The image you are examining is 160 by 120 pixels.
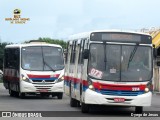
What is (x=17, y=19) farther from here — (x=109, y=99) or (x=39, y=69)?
(x=109, y=99)

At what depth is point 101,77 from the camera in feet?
66.0

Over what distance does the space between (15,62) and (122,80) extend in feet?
45.6

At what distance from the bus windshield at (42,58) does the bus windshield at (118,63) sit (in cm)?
1144

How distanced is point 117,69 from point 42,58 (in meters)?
12.1

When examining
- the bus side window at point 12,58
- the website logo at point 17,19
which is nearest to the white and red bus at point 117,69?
the bus side window at point 12,58

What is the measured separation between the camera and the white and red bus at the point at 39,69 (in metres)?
31.4

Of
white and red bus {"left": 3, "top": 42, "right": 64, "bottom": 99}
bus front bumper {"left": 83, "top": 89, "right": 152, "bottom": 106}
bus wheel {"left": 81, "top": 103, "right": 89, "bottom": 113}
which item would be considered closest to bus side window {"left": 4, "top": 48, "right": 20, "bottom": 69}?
white and red bus {"left": 3, "top": 42, "right": 64, "bottom": 99}

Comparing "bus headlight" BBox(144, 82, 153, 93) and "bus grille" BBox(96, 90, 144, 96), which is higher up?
"bus headlight" BBox(144, 82, 153, 93)

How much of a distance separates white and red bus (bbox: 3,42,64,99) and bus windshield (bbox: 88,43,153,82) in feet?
37.1

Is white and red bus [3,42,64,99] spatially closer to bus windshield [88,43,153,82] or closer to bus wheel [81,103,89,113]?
bus wheel [81,103,89,113]

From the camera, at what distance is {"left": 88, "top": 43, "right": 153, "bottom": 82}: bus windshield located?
2019cm

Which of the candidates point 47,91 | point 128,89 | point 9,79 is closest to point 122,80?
point 128,89

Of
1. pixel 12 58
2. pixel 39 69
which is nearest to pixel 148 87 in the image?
pixel 39 69

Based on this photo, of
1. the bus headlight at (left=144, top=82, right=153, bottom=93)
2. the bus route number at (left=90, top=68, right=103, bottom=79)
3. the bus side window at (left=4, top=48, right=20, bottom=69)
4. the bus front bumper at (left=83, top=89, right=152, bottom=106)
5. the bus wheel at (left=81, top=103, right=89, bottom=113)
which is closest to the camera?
the bus front bumper at (left=83, top=89, right=152, bottom=106)
